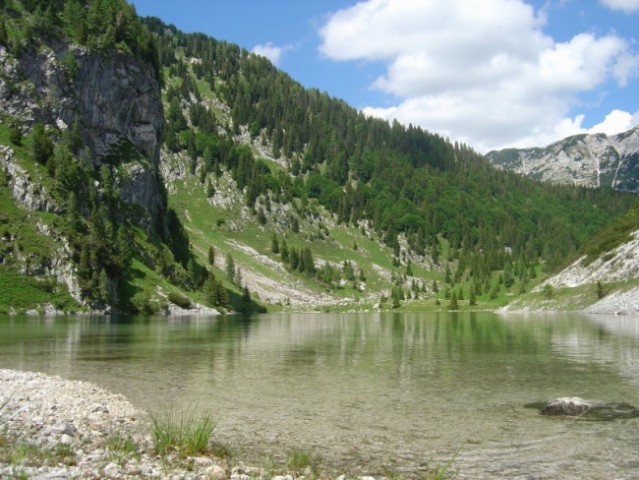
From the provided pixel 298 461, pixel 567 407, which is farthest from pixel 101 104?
pixel 298 461

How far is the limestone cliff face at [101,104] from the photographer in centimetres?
14175

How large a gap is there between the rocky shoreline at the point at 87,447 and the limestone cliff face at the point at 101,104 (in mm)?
132640

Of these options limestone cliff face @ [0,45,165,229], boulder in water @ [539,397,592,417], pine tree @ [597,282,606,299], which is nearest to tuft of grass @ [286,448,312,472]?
boulder in water @ [539,397,592,417]

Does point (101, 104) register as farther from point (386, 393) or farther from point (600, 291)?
point (386, 393)

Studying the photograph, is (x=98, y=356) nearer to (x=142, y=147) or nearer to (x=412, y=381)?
(x=412, y=381)

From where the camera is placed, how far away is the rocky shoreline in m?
15.3

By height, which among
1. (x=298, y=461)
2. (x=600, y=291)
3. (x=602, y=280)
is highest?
(x=602, y=280)

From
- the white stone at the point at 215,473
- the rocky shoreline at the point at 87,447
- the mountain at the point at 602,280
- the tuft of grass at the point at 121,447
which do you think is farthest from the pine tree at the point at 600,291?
the white stone at the point at 215,473

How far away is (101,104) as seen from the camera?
166m

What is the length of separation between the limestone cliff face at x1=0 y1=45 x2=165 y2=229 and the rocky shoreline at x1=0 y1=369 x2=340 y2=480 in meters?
133

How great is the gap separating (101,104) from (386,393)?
15714cm

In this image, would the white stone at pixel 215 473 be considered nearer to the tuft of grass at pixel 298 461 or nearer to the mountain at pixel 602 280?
the tuft of grass at pixel 298 461

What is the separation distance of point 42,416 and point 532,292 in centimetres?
19187

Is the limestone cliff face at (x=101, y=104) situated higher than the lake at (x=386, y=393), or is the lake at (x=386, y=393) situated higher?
the limestone cliff face at (x=101, y=104)
